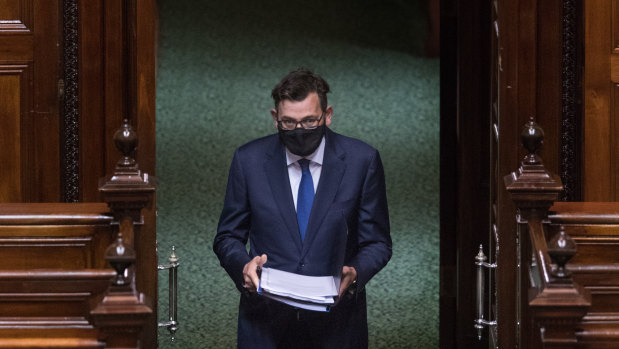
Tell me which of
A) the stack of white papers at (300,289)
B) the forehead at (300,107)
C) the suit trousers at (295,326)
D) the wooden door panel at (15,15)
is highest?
the wooden door panel at (15,15)

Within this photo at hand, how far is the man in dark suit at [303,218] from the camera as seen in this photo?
330cm

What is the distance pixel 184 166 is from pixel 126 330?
6445mm

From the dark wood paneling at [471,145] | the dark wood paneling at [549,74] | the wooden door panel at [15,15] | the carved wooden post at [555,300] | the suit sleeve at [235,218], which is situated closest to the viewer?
the carved wooden post at [555,300]

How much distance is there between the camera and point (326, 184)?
3377 mm

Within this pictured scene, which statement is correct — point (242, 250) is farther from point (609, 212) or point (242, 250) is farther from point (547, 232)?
point (609, 212)

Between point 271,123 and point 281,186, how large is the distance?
6.96 metres

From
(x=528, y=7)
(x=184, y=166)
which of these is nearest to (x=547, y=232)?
(x=528, y=7)

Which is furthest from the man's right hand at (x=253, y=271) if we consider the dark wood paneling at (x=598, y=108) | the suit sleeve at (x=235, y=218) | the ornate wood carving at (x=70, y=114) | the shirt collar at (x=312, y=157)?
the dark wood paneling at (x=598, y=108)

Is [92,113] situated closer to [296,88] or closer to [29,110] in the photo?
[29,110]

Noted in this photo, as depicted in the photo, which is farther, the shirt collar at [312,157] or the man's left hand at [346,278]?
the shirt collar at [312,157]

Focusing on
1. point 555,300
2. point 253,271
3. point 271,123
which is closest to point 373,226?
point 253,271

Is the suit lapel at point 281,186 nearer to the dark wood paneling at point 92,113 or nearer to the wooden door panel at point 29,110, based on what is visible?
the dark wood paneling at point 92,113

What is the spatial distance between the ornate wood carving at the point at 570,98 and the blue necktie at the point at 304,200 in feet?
5.83

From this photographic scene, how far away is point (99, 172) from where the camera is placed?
4824 mm
